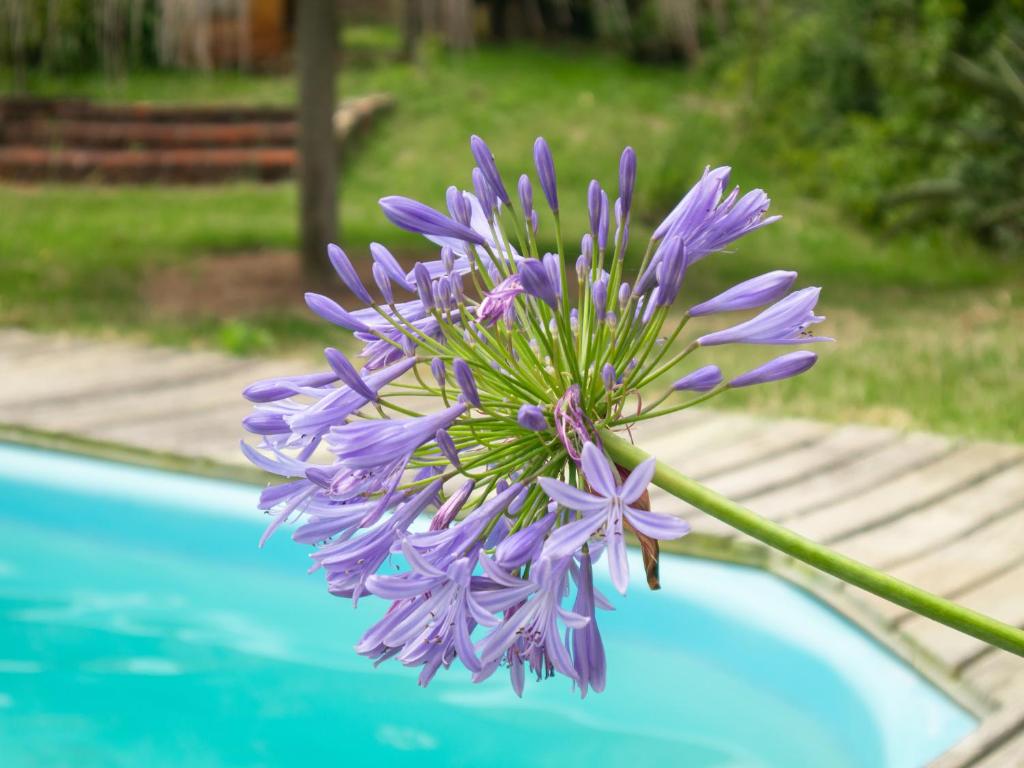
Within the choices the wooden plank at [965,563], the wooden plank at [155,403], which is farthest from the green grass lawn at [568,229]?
the wooden plank at [965,563]

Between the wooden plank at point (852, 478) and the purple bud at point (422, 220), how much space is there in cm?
266

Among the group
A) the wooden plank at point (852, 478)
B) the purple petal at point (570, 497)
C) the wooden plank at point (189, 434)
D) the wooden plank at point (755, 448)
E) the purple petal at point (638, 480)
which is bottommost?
the wooden plank at point (189, 434)

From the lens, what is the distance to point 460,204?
4.98 ft

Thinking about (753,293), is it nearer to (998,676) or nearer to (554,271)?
(554,271)

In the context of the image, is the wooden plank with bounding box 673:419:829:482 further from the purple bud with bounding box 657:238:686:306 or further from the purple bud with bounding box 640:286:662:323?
the purple bud with bounding box 657:238:686:306

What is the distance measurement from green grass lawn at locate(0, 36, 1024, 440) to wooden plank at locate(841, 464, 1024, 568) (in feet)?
2.78

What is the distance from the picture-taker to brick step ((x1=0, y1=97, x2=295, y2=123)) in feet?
41.4

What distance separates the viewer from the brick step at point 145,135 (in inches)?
483

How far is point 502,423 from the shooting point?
1465 mm

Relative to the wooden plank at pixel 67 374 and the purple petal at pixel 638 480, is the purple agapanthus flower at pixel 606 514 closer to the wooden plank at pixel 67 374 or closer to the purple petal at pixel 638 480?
the purple petal at pixel 638 480

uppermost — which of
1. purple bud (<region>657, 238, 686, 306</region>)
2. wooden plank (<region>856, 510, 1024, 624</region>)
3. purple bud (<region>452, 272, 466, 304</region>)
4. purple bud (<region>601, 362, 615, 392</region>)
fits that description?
purple bud (<region>657, 238, 686, 306</region>)

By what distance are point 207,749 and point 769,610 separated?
1639 mm

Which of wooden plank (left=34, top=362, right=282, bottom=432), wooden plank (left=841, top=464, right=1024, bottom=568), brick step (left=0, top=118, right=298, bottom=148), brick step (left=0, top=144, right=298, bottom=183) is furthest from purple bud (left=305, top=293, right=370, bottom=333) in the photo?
brick step (left=0, top=118, right=298, bottom=148)

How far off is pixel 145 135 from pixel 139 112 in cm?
48
